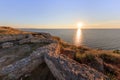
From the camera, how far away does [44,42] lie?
15.9 m

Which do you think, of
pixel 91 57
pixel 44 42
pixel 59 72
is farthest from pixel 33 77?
pixel 44 42

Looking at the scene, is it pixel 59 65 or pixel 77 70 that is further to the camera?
pixel 59 65

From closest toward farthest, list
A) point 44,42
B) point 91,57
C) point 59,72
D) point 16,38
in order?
Result: point 59,72 → point 91,57 → point 44,42 → point 16,38

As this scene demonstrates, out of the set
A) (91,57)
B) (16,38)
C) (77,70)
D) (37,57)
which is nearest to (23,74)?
(37,57)

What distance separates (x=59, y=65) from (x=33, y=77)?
2312mm

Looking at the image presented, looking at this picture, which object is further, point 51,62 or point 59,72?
point 51,62

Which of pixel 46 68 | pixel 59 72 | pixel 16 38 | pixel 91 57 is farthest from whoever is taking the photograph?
pixel 16 38

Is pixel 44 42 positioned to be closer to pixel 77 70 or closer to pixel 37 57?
pixel 37 57

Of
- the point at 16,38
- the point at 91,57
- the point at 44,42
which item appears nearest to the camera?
the point at 91,57

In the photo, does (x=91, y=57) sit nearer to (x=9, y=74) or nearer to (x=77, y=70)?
(x=77, y=70)

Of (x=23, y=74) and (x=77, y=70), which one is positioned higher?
(x=77, y=70)

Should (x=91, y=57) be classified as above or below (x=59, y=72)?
below

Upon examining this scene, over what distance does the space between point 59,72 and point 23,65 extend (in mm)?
2760

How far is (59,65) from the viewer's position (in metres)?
7.80
